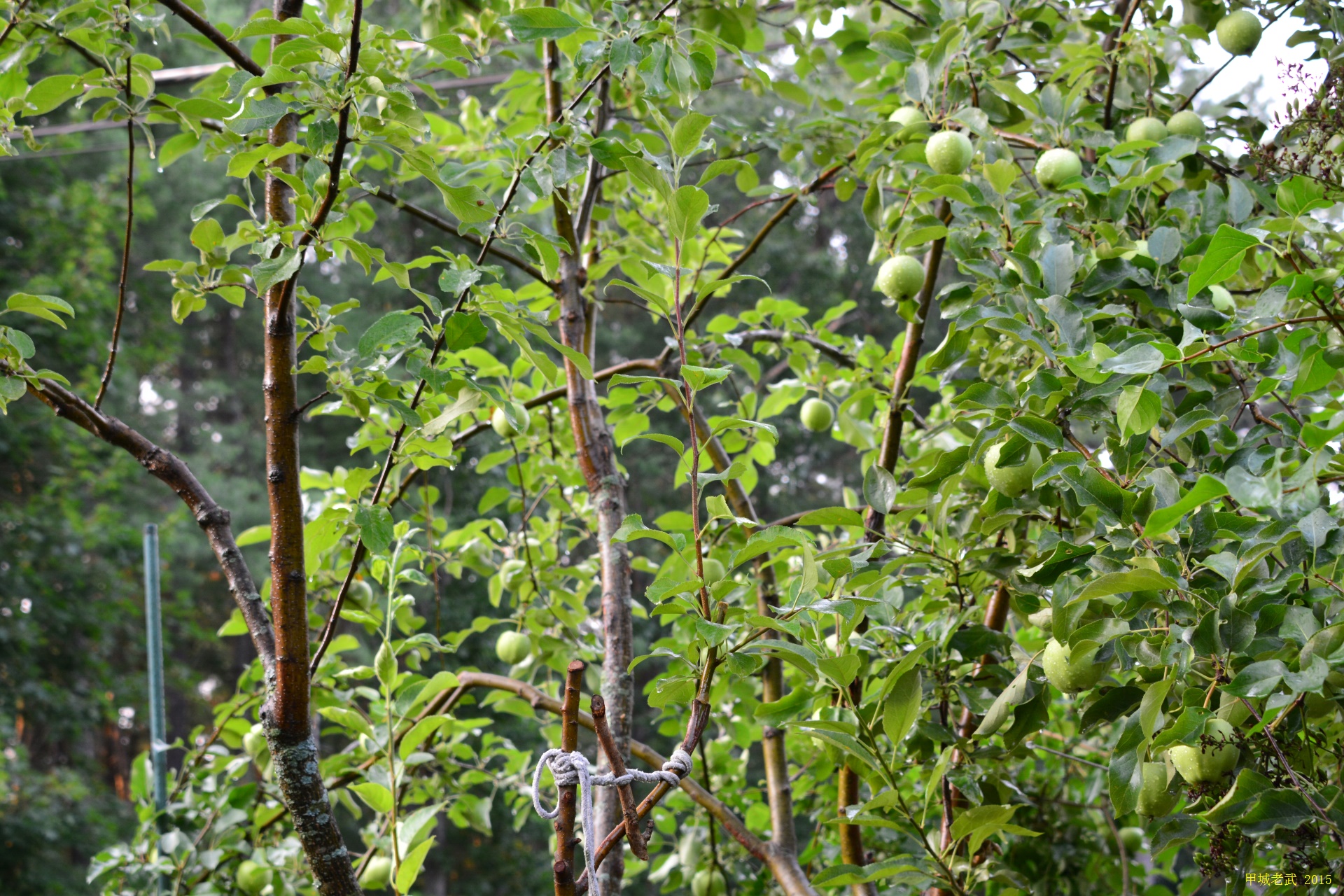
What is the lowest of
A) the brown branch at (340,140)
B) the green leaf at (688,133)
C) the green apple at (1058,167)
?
the green apple at (1058,167)

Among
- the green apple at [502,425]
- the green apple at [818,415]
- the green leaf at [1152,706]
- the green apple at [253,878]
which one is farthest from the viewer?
the green apple at [818,415]

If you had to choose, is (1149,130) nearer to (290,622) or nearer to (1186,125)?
(1186,125)

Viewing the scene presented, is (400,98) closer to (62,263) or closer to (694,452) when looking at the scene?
(694,452)

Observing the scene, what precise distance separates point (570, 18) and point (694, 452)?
370 millimetres

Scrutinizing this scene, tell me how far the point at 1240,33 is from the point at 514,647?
3.57ft

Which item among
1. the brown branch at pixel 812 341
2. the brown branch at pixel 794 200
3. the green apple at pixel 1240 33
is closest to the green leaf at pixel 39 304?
the brown branch at pixel 794 200

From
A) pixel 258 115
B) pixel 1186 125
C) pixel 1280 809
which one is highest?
pixel 258 115

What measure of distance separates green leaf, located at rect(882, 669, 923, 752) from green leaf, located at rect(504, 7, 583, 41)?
1.87 feet

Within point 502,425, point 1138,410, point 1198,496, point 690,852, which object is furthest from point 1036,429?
point 690,852

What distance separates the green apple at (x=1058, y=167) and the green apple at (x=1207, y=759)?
1.62 ft

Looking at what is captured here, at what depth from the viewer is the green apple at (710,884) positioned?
1.22 m

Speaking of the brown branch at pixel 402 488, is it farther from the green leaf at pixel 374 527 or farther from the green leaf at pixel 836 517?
the green leaf at pixel 836 517

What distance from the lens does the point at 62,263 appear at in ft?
20.6

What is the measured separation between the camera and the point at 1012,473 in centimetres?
77
